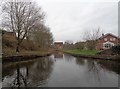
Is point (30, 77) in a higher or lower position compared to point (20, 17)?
lower

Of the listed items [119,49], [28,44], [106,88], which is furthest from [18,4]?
[106,88]

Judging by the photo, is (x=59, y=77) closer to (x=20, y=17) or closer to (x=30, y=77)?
(x=30, y=77)

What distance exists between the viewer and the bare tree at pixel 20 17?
101 ft

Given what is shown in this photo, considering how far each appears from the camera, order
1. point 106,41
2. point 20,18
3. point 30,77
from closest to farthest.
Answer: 1. point 30,77
2. point 20,18
3. point 106,41

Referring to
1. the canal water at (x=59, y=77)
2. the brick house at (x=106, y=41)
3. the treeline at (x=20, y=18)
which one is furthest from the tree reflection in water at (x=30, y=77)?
the brick house at (x=106, y=41)


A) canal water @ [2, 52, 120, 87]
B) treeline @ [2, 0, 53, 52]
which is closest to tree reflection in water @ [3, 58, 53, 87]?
canal water @ [2, 52, 120, 87]

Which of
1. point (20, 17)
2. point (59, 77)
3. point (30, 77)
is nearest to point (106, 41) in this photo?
point (20, 17)

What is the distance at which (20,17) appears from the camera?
3117 cm

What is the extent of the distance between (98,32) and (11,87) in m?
43.2

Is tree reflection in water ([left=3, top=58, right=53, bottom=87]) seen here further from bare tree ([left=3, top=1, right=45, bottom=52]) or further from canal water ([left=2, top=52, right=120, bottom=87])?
bare tree ([left=3, top=1, right=45, bottom=52])

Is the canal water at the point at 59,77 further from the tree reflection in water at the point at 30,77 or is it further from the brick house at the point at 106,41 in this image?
the brick house at the point at 106,41

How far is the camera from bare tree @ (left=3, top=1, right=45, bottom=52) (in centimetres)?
3091

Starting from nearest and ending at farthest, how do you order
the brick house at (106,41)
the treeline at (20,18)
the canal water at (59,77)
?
the canal water at (59,77) → the treeline at (20,18) → the brick house at (106,41)

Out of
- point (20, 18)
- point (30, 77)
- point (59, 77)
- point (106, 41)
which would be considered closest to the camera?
point (30, 77)
